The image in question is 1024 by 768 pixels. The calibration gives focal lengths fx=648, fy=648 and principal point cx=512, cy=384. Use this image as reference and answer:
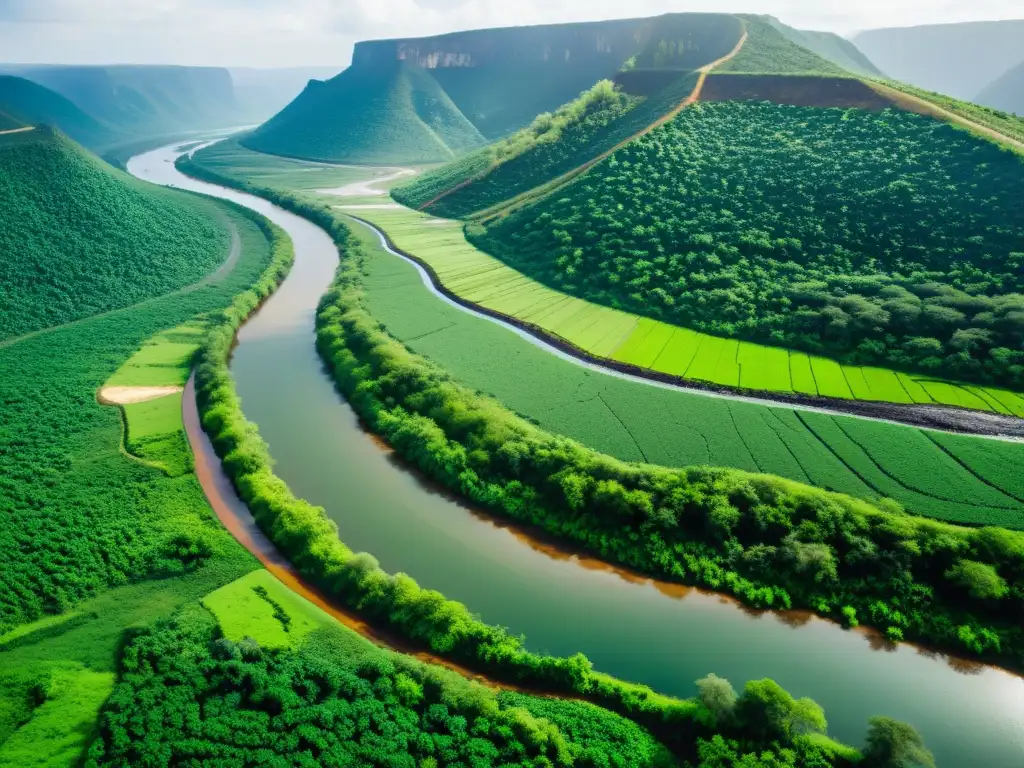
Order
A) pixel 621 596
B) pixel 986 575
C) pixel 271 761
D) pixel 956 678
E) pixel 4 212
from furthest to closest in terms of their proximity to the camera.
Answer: pixel 4 212 < pixel 621 596 < pixel 986 575 < pixel 956 678 < pixel 271 761

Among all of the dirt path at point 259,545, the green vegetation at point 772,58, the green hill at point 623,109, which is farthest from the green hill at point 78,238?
the green vegetation at point 772,58

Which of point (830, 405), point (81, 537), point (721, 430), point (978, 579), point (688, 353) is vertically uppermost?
point (688, 353)

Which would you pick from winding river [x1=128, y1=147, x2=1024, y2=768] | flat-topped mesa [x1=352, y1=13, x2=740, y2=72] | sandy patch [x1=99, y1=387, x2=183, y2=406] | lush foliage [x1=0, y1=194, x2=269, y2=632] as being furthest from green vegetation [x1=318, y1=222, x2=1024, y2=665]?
flat-topped mesa [x1=352, y1=13, x2=740, y2=72]

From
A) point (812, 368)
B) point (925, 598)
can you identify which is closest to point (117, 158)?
point (812, 368)

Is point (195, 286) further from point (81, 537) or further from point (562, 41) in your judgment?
point (562, 41)

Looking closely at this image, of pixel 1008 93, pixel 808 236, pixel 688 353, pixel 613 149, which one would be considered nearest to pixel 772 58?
pixel 613 149

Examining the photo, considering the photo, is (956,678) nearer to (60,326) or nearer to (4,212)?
(60,326)
